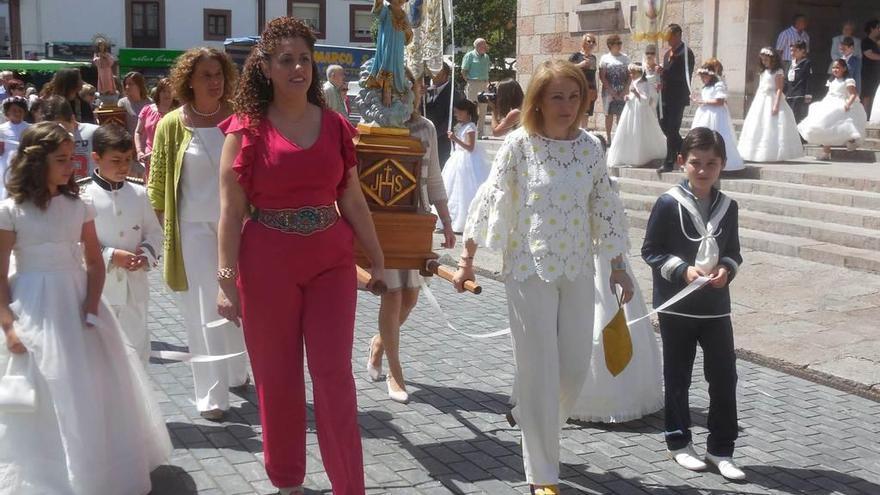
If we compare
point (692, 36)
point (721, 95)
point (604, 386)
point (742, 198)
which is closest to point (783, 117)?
point (721, 95)

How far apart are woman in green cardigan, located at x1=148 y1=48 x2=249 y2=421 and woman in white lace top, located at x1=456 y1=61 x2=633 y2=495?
5.34 ft

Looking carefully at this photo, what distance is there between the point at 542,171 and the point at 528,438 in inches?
44.6

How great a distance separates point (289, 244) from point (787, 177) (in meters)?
10.2

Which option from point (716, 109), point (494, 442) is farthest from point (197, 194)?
point (716, 109)

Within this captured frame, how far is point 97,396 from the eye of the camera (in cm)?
438

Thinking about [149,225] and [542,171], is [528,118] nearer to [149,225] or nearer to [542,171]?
[542,171]

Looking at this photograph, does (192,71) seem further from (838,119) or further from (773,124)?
(838,119)

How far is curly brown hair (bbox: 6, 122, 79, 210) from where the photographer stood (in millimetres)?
4418

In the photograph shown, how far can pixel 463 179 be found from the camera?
1219 centimetres

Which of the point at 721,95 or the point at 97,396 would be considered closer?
the point at 97,396

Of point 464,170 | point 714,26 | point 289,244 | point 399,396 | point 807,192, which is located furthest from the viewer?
point 714,26

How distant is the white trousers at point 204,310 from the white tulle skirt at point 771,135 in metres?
10.3

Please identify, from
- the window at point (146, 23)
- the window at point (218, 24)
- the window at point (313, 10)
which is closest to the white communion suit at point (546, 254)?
the window at point (146, 23)

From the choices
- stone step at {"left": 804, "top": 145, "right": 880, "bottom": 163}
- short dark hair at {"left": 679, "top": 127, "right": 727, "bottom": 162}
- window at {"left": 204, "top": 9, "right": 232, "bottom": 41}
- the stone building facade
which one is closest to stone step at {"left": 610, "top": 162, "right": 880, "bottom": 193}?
stone step at {"left": 804, "top": 145, "right": 880, "bottom": 163}
